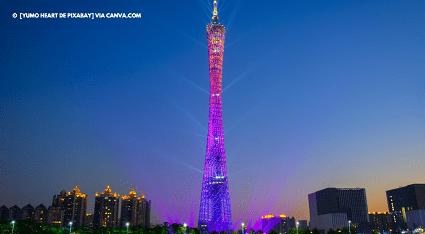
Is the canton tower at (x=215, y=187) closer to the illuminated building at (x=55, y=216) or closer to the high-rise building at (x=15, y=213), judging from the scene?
the illuminated building at (x=55, y=216)

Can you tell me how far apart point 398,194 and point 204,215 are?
435 ft

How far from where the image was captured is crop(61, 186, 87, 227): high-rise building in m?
131

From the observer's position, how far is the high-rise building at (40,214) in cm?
11931

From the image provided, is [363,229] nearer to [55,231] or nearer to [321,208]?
[321,208]

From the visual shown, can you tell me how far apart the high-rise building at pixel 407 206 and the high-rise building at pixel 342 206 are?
1259cm

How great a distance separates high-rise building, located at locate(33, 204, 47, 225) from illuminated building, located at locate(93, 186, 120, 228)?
16.2m

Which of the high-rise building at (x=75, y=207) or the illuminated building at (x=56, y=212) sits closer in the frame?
the illuminated building at (x=56, y=212)

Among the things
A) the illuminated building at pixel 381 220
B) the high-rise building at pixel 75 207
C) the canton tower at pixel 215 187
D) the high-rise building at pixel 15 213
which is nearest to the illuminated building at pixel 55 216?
the high-rise building at pixel 75 207

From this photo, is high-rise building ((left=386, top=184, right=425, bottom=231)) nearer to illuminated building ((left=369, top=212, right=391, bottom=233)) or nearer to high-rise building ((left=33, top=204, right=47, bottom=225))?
illuminated building ((left=369, top=212, right=391, bottom=233))

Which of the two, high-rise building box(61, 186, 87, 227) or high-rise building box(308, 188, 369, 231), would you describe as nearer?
high-rise building box(61, 186, 87, 227)

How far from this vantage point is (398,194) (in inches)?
6693

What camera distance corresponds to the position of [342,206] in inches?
7013

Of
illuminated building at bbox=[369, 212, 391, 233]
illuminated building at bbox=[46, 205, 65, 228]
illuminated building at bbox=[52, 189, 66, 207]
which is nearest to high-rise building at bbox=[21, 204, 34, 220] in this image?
illuminated building at bbox=[46, 205, 65, 228]

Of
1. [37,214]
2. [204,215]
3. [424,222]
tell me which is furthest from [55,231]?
[424,222]
